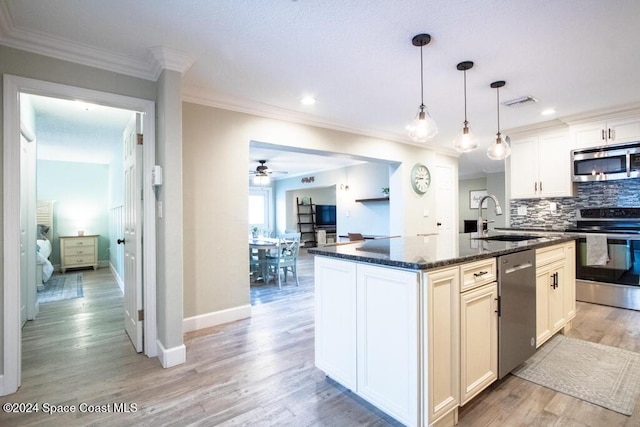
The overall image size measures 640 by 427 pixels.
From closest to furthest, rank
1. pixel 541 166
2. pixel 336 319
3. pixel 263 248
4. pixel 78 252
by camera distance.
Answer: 1. pixel 336 319
2. pixel 541 166
3. pixel 263 248
4. pixel 78 252

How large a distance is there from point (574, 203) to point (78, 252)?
29.7ft

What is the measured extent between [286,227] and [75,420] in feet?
28.8

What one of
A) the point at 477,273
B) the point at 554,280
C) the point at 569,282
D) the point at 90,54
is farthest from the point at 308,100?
the point at 569,282

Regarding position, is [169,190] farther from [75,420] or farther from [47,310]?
[47,310]

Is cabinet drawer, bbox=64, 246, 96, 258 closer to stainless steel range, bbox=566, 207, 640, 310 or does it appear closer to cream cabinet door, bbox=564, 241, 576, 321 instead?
cream cabinet door, bbox=564, 241, 576, 321

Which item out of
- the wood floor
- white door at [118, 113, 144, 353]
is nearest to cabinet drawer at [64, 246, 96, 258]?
the wood floor

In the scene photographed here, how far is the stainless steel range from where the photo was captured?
3.56 metres

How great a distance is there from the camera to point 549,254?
254 cm

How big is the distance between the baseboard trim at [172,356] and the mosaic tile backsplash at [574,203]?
195 inches

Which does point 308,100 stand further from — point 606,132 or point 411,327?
point 606,132

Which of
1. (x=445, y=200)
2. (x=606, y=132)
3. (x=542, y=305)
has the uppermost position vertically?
(x=606, y=132)

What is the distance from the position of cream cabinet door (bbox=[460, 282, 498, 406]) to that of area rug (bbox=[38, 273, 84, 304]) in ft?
17.0

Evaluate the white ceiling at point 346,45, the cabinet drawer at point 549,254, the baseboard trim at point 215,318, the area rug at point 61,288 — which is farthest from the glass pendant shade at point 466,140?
the area rug at point 61,288

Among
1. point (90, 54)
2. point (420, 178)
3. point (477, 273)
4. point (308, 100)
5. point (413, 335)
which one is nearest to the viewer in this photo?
point (413, 335)
